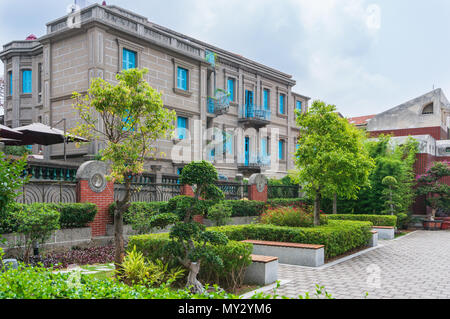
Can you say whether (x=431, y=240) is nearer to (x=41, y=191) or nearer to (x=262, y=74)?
(x=41, y=191)

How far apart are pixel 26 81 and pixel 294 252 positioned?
19.6 m

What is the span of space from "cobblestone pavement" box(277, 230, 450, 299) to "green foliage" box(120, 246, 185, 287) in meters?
2.00

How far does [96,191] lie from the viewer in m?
12.4

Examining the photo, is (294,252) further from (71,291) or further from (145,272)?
(71,291)

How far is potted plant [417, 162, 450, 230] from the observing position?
72.4ft

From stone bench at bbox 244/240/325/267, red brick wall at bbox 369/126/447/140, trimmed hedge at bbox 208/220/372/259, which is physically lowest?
stone bench at bbox 244/240/325/267

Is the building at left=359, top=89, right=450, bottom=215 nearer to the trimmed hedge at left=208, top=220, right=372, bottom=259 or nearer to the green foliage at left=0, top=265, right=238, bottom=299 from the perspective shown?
the trimmed hedge at left=208, top=220, right=372, bottom=259

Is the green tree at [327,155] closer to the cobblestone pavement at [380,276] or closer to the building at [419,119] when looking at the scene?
the cobblestone pavement at [380,276]

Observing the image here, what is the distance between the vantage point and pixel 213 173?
22.3 feet

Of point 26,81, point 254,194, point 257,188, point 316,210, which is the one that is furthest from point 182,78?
point 316,210

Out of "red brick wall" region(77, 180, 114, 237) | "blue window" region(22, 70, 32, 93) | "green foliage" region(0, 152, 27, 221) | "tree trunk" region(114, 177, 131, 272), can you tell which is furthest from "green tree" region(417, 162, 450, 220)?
"blue window" region(22, 70, 32, 93)
